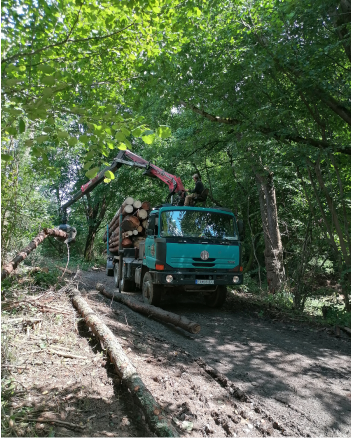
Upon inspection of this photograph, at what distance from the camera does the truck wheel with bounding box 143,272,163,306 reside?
830cm

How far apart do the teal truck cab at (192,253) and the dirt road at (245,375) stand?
3.88ft

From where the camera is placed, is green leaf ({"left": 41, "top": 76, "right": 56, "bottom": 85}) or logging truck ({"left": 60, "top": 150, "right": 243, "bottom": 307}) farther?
logging truck ({"left": 60, "top": 150, "right": 243, "bottom": 307})

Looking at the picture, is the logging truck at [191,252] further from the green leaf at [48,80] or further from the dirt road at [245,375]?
the green leaf at [48,80]

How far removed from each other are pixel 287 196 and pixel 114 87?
34.1 ft

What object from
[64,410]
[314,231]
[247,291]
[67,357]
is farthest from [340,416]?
[247,291]

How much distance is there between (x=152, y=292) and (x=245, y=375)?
424 centimetres

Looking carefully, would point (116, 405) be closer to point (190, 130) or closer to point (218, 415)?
point (218, 415)

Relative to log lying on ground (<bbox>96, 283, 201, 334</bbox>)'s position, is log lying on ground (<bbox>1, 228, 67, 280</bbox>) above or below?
above

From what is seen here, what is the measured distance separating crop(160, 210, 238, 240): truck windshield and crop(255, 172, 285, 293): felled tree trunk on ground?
3572 millimetres

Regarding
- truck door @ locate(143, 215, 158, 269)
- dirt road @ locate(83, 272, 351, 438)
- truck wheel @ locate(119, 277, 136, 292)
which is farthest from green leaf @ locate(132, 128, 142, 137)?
truck wheel @ locate(119, 277, 136, 292)

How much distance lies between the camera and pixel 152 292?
8336 millimetres

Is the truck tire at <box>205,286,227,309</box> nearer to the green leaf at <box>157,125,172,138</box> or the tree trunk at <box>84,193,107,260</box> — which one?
the green leaf at <box>157,125,172,138</box>

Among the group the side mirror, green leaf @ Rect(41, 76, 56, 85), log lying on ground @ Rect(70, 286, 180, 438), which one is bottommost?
log lying on ground @ Rect(70, 286, 180, 438)

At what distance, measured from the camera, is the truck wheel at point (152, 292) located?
8305 millimetres
